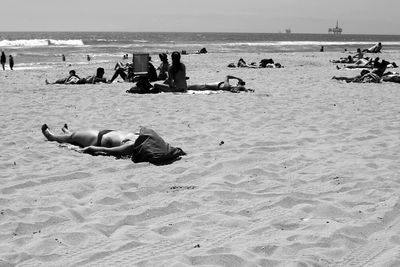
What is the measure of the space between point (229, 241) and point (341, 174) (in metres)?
2.25

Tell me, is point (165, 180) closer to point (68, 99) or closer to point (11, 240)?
point (11, 240)

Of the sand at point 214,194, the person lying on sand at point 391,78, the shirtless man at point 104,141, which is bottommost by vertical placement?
the sand at point 214,194

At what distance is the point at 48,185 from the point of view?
17.4 feet

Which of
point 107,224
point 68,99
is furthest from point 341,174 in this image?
point 68,99

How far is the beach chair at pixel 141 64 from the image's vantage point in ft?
52.4

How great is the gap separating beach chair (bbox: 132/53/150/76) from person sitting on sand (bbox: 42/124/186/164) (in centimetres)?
927

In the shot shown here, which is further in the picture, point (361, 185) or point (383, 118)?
point (383, 118)

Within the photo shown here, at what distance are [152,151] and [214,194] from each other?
1.42m

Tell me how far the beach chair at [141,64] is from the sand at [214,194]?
21.4 ft

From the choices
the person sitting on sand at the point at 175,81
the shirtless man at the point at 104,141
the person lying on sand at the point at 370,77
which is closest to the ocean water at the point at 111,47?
the person sitting on sand at the point at 175,81

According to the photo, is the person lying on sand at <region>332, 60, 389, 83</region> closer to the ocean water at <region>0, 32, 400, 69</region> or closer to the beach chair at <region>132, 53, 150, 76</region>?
the beach chair at <region>132, 53, 150, 76</region>

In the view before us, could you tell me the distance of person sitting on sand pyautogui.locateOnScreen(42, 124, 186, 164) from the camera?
6088mm

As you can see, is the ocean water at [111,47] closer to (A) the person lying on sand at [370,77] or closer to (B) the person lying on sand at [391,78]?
(A) the person lying on sand at [370,77]

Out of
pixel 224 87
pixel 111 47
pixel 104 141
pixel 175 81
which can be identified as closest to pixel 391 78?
pixel 224 87
